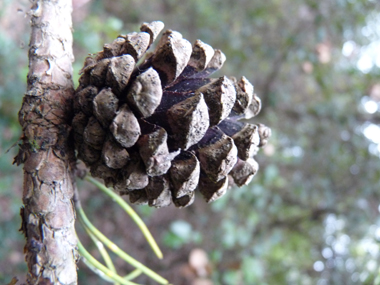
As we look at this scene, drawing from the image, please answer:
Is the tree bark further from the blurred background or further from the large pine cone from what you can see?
the blurred background

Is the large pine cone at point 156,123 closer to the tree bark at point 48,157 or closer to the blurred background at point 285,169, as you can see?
the tree bark at point 48,157

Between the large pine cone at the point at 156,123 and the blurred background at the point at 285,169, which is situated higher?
the blurred background at the point at 285,169

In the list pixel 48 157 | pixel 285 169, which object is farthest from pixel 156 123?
pixel 285 169

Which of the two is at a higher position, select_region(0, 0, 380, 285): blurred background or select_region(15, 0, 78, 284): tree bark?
select_region(0, 0, 380, 285): blurred background

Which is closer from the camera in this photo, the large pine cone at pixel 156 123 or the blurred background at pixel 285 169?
the large pine cone at pixel 156 123

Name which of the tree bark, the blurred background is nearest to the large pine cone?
the tree bark

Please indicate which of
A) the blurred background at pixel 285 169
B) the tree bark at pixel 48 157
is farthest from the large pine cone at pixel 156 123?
the blurred background at pixel 285 169

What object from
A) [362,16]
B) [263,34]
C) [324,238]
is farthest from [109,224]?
[362,16]

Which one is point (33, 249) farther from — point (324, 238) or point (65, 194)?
point (324, 238)
